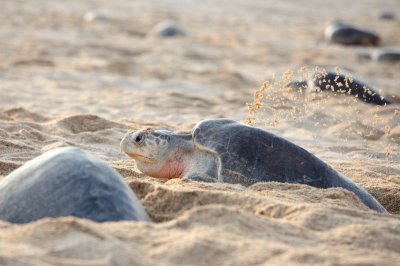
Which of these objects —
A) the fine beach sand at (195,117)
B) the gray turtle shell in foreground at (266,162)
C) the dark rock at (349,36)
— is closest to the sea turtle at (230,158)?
the gray turtle shell in foreground at (266,162)

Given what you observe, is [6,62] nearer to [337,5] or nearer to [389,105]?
[389,105]

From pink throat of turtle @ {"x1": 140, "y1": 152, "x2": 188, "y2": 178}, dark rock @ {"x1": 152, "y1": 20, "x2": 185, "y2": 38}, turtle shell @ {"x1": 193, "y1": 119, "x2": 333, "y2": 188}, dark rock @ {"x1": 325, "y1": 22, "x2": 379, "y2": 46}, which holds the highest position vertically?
dark rock @ {"x1": 325, "y1": 22, "x2": 379, "y2": 46}

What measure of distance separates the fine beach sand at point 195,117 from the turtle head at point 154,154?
0.14 metres

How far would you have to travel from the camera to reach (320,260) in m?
1.97

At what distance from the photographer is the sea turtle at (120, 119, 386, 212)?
316 centimetres

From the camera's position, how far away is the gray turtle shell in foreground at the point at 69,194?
7.47 feet

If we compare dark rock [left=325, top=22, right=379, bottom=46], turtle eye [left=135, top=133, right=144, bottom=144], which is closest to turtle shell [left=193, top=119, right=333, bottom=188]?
turtle eye [left=135, top=133, right=144, bottom=144]

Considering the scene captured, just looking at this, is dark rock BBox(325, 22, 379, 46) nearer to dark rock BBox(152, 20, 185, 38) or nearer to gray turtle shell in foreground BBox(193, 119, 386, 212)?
dark rock BBox(152, 20, 185, 38)

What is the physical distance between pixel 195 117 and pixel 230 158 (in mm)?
2470

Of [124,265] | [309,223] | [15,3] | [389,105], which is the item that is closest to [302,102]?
[389,105]

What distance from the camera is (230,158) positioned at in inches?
127

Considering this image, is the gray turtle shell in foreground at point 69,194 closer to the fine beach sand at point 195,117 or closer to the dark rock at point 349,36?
the fine beach sand at point 195,117

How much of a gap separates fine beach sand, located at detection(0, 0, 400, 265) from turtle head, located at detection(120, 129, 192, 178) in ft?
0.45

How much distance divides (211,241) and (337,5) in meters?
17.9
